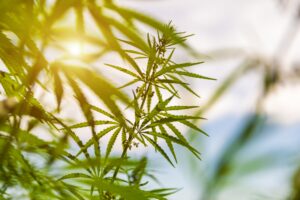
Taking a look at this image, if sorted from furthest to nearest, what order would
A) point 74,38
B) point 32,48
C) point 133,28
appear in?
1. point 133,28
2. point 74,38
3. point 32,48

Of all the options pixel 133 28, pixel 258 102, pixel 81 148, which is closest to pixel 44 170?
pixel 81 148

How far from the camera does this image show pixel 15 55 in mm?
1406

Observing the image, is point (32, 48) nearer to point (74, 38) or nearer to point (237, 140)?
point (74, 38)

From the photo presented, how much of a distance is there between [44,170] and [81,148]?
0.36m

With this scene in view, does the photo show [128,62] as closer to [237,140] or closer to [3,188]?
[3,188]

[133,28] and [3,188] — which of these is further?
[133,28]

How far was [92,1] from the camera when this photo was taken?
1677 millimetres

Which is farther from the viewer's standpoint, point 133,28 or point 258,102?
point 133,28

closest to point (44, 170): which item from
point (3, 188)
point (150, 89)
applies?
point (3, 188)

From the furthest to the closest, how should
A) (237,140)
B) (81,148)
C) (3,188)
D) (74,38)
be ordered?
1. (74,38)
2. (3,188)
3. (81,148)
4. (237,140)

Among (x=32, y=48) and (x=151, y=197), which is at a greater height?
(x=32, y=48)

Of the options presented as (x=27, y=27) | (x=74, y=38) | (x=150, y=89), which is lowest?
(x=150, y=89)

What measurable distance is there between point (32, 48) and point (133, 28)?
0.74 m

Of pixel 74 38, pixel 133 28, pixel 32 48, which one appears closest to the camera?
pixel 32 48
